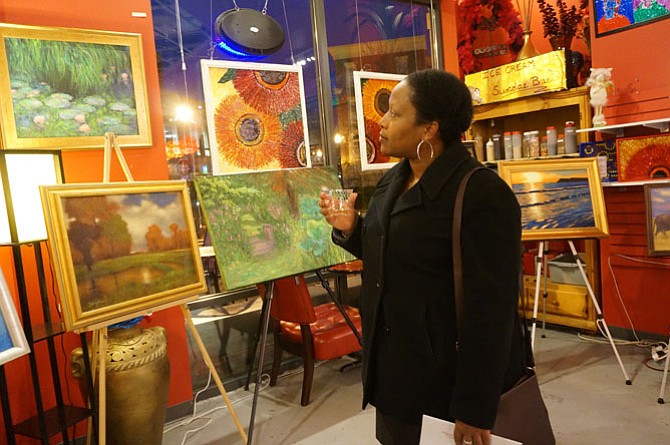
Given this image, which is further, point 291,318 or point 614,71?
point 614,71

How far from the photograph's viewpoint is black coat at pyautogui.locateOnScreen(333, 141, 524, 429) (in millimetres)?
1184

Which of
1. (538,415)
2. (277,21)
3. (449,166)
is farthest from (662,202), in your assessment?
(277,21)

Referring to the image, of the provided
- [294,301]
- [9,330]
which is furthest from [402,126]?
[294,301]

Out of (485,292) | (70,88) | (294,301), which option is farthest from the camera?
(294,301)

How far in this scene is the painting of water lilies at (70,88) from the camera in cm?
241

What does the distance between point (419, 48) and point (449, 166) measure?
11.6ft

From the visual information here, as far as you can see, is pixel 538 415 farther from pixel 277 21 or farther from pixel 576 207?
pixel 277 21

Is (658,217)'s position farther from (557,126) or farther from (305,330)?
(305,330)

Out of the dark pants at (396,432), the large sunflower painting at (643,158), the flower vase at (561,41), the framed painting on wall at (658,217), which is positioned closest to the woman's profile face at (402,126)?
the dark pants at (396,432)

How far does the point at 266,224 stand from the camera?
2.63m

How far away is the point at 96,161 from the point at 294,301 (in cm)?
137

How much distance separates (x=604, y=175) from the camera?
11.7ft

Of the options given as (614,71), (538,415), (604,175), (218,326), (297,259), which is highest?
(614,71)

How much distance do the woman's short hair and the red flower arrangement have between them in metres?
3.50
